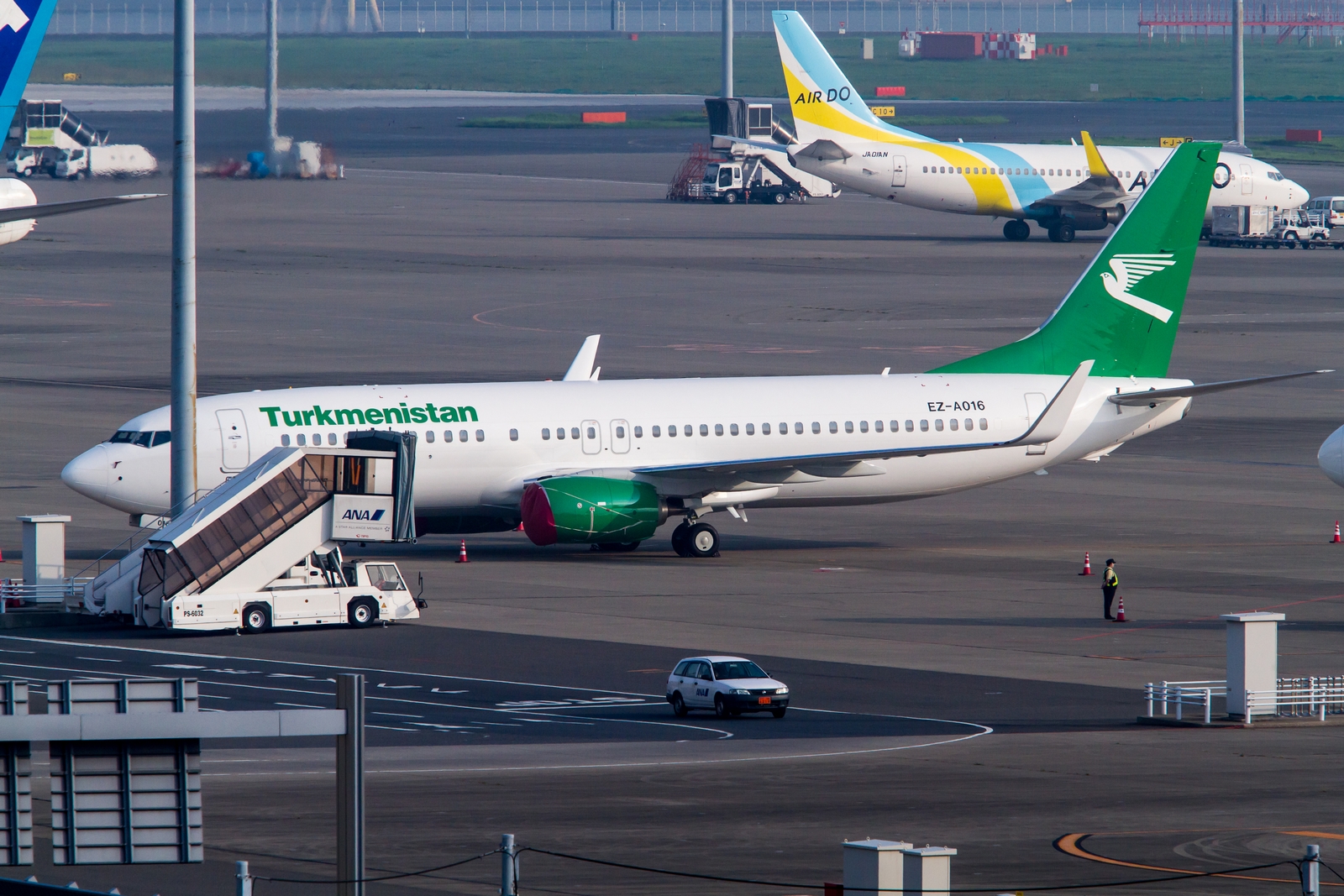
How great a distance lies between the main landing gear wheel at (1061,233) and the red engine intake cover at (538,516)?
89274mm


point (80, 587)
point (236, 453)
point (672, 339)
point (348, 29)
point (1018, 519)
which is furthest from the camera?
point (672, 339)

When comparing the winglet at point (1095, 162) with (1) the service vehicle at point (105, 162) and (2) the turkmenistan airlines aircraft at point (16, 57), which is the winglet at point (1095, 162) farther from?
(2) the turkmenistan airlines aircraft at point (16, 57)

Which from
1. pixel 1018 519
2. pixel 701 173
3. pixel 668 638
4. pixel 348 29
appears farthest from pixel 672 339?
pixel 701 173

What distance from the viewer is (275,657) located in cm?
4125

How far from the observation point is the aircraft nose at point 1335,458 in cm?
4681

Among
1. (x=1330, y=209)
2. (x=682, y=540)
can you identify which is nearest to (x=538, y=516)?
(x=682, y=540)

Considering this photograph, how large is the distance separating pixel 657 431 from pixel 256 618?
1271 cm

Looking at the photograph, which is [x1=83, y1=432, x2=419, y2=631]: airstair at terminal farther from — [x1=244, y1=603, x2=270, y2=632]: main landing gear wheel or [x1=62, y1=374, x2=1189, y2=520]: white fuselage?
[x1=62, y1=374, x2=1189, y2=520]: white fuselage

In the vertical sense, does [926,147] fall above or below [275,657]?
above

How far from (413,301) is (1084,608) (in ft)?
209

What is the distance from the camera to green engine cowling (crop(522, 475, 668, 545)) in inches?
2019

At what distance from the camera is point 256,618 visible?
44344 mm

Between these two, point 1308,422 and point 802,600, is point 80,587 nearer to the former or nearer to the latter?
point 802,600

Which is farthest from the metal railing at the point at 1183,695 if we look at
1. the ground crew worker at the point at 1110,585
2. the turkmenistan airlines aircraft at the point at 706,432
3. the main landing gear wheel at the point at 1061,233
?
the main landing gear wheel at the point at 1061,233
